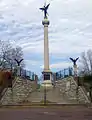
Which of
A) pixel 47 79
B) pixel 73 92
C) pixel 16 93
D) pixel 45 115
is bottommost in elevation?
pixel 45 115

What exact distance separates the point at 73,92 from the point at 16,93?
774 centimetres

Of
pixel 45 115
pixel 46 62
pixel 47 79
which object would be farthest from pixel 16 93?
pixel 45 115

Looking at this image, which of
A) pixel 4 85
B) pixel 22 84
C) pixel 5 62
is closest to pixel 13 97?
pixel 4 85

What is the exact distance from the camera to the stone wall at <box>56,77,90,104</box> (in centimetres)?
4191

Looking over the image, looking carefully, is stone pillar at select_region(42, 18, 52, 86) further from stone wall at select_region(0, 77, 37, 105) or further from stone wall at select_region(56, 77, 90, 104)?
stone wall at select_region(0, 77, 37, 105)

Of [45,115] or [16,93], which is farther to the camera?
[16,93]

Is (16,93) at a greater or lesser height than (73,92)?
lesser

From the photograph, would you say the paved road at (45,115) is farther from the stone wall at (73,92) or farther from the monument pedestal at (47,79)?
the monument pedestal at (47,79)

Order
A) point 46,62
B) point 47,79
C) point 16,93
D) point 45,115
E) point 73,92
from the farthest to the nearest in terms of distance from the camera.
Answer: point 46,62, point 47,79, point 73,92, point 16,93, point 45,115

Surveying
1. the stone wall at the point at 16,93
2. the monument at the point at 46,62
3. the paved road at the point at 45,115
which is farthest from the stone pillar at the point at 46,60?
the paved road at the point at 45,115

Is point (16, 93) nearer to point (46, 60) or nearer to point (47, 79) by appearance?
point (47, 79)

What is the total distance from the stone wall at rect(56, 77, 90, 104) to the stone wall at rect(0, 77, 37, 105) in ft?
18.8

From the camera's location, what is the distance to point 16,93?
4462cm

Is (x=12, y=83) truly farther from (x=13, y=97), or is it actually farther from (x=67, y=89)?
(x=67, y=89)
